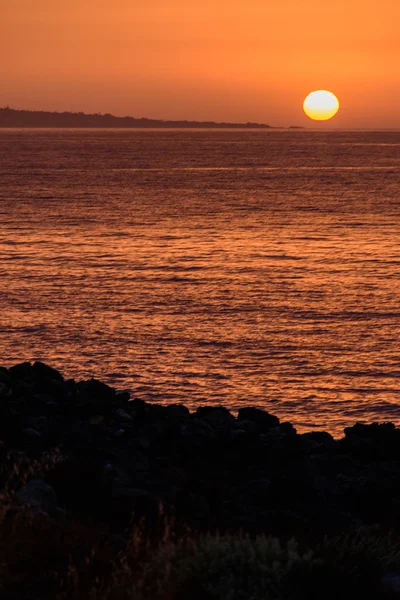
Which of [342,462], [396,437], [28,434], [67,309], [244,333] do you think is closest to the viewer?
[28,434]

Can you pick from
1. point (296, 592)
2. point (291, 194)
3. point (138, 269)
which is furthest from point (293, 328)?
point (291, 194)

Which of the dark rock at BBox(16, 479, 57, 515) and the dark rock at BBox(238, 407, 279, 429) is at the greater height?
the dark rock at BBox(238, 407, 279, 429)

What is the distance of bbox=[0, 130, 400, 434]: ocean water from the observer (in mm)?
24641

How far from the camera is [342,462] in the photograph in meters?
14.0

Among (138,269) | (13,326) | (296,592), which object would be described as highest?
(138,269)

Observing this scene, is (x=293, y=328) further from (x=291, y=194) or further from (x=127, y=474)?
(x=291, y=194)

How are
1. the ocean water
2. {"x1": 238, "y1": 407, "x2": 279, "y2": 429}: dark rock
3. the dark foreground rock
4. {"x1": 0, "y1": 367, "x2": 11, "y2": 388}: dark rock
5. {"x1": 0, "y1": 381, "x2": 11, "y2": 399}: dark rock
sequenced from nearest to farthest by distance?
the dark foreground rock < {"x1": 0, "y1": 381, "x2": 11, "y2": 399}: dark rock < {"x1": 238, "y1": 407, "x2": 279, "y2": 429}: dark rock < {"x1": 0, "y1": 367, "x2": 11, "y2": 388}: dark rock < the ocean water

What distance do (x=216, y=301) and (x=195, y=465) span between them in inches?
967

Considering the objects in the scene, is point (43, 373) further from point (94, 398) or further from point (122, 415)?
point (122, 415)

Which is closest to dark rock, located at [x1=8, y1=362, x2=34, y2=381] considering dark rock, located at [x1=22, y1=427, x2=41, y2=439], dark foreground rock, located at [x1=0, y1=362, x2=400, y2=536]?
dark foreground rock, located at [x1=0, y1=362, x2=400, y2=536]

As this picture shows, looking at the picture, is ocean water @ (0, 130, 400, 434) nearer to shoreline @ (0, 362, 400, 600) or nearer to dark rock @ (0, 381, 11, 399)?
shoreline @ (0, 362, 400, 600)

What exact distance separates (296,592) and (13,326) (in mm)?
25817

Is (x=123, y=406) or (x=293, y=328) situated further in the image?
(x=293, y=328)

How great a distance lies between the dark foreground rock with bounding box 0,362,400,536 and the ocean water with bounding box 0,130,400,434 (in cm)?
571
